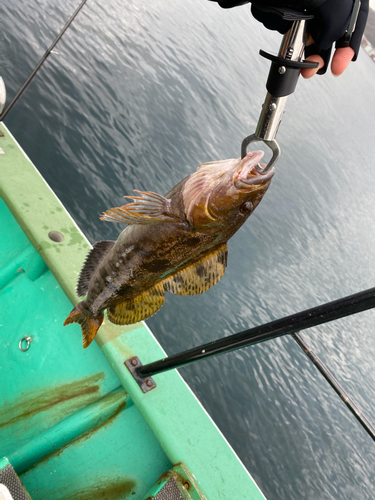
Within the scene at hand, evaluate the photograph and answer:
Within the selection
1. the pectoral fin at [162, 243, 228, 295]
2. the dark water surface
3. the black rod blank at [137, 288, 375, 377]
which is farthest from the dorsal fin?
the dark water surface

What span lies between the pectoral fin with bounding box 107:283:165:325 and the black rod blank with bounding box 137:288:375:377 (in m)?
0.51

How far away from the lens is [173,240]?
78.7 inches

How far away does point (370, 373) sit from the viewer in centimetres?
1073

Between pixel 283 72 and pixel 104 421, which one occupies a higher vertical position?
pixel 283 72

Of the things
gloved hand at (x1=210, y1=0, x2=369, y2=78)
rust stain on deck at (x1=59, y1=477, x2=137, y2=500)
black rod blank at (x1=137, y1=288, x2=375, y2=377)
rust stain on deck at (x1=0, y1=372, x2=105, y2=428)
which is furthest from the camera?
rust stain on deck at (x1=0, y1=372, x2=105, y2=428)

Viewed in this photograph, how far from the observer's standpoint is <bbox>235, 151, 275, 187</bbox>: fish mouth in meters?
1.74

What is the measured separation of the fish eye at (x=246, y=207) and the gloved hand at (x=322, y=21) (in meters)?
0.66

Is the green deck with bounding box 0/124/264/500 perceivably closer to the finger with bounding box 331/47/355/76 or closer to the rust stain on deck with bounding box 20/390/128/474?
the rust stain on deck with bounding box 20/390/128/474

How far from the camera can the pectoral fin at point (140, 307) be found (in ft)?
7.64

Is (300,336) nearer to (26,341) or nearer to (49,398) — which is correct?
(49,398)

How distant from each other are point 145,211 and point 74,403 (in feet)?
7.66

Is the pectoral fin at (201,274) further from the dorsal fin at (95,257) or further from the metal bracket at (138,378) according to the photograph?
→ the metal bracket at (138,378)

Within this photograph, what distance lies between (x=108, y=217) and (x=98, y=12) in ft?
68.0

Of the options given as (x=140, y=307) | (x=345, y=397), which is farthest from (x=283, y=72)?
(x=345, y=397)
